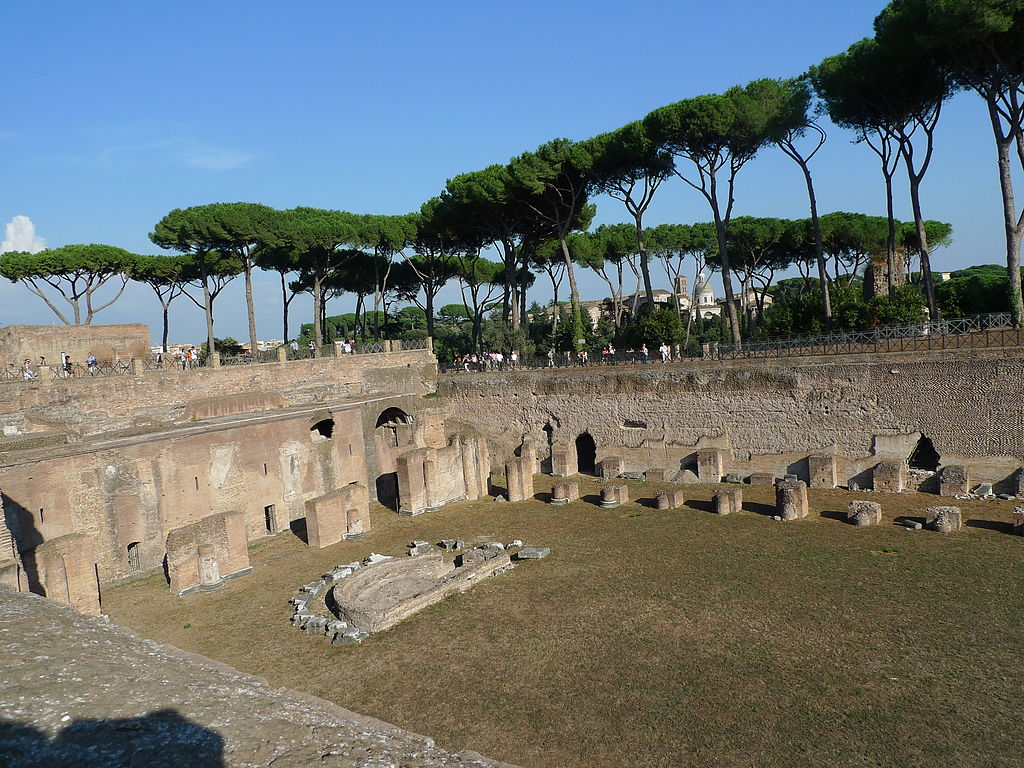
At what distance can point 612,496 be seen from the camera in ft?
49.6

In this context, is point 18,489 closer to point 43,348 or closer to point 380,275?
point 43,348

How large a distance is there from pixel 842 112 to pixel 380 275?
19.6 meters

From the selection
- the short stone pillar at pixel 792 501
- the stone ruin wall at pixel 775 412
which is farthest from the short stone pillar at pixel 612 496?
the short stone pillar at pixel 792 501

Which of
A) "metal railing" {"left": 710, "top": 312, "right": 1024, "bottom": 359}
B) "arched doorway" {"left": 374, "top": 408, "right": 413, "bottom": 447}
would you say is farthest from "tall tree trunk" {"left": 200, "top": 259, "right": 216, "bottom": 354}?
"metal railing" {"left": 710, "top": 312, "right": 1024, "bottom": 359}

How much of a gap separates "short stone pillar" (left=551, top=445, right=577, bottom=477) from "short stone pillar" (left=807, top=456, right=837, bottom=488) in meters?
6.20

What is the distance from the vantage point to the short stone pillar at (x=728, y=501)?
13883mm

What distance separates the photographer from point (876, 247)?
2855 centimetres

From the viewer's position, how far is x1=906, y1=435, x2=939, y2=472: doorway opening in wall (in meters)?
14.9

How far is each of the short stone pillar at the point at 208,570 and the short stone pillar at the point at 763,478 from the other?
11683 mm

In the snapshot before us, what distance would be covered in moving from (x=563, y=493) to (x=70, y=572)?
9619 millimetres

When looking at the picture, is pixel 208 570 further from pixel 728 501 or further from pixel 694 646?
pixel 728 501

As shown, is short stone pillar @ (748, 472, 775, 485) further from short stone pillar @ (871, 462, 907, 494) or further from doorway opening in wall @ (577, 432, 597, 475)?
doorway opening in wall @ (577, 432, 597, 475)

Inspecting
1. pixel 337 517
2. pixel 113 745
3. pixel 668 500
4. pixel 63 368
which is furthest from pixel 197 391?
pixel 113 745

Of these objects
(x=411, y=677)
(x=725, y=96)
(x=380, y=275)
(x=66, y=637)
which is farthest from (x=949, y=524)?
(x=380, y=275)
